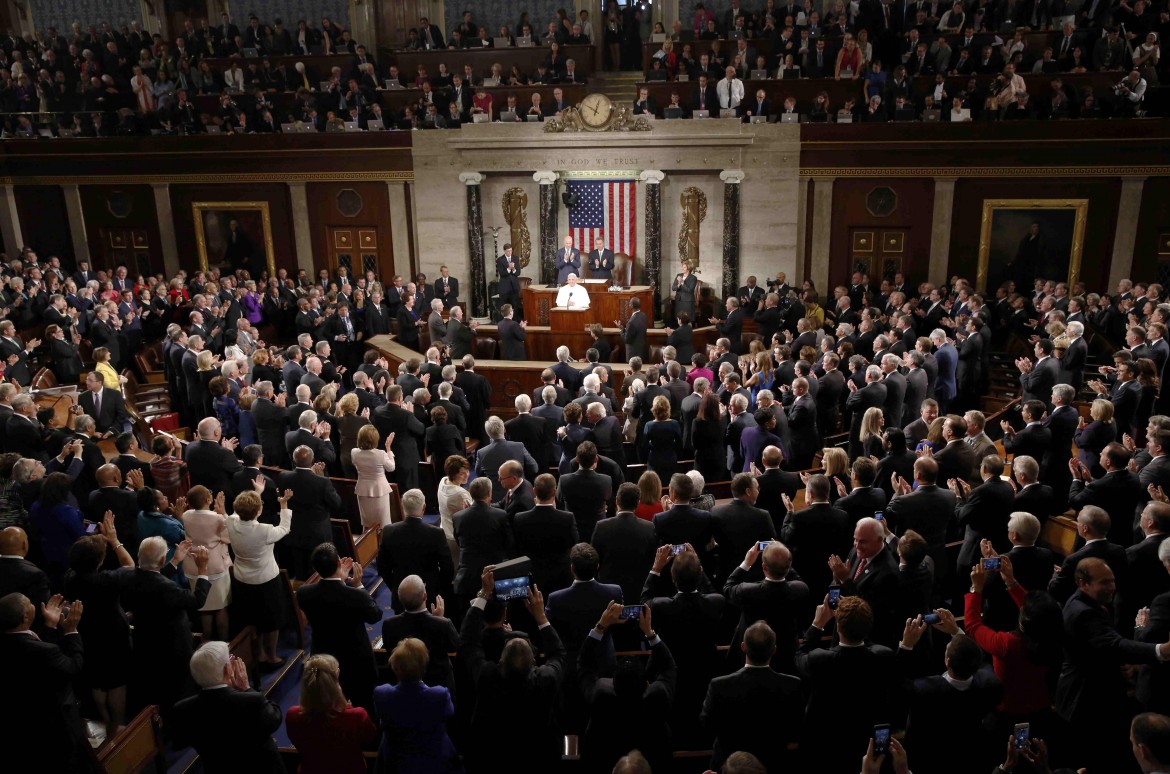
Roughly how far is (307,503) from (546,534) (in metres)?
2.26

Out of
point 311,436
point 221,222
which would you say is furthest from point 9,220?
point 311,436

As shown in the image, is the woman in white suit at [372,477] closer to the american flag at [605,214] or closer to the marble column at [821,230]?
the american flag at [605,214]

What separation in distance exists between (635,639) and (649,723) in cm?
94

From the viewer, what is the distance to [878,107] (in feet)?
50.2

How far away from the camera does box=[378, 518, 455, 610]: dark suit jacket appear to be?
5.59 m

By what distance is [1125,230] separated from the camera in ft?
48.2

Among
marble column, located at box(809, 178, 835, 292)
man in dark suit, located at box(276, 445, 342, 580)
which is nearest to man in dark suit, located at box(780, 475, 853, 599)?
man in dark suit, located at box(276, 445, 342, 580)

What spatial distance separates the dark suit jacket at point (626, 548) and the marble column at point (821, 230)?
39.8 feet

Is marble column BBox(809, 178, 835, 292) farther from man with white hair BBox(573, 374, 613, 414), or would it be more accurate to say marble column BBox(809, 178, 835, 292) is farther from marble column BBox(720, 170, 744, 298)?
man with white hair BBox(573, 374, 613, 414)

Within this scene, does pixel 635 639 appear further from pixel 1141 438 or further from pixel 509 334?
pixel 509 334

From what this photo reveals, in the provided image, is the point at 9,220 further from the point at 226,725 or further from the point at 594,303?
the point at 226,725

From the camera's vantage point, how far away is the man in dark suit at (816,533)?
18.0 feet

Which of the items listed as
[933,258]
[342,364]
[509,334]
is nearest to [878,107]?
[933,258]

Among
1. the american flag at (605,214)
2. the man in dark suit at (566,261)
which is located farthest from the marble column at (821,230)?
the man in dark suit at (566,261)
